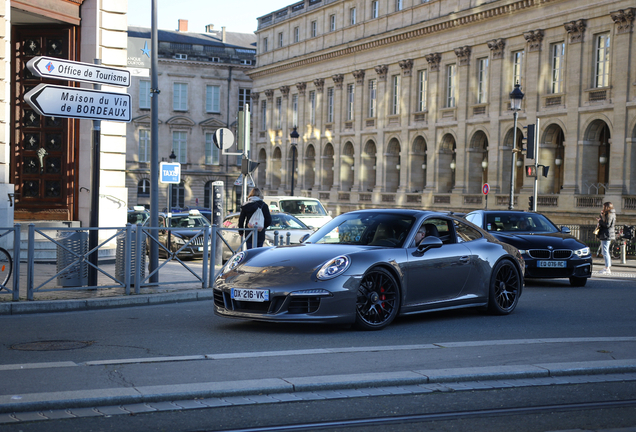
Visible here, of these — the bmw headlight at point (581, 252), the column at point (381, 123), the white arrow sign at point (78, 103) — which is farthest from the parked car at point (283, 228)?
the column at point (381, 123)

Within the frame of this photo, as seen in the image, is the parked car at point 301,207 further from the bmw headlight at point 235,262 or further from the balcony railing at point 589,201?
the bmw headlight at point 235,262

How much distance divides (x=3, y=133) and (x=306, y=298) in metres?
10.5

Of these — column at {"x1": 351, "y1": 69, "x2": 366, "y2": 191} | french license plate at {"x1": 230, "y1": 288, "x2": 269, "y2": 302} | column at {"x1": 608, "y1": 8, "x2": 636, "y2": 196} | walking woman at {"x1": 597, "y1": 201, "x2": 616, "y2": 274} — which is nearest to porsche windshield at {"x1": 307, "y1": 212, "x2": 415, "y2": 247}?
french license plate at {"x1": 230, "y1": 288, "x2": 269, "y2": 302}

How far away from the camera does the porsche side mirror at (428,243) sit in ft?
34.7

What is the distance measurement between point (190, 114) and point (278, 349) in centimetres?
7887

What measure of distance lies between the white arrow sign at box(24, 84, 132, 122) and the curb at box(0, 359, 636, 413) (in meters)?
6.79

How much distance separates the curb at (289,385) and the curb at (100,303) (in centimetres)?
578

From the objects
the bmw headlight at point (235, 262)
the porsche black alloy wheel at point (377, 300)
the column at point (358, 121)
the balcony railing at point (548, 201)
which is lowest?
the porsche black alloy wheel at point (377, 300)

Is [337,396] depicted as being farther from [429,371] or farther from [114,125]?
[114,125]

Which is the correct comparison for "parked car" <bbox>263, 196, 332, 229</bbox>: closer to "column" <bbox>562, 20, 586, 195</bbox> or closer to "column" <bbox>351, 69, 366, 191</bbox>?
"column" <bbox>562, 20, 586, 195</bbox>

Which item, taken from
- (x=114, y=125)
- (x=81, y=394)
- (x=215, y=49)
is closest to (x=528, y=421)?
(x=81, y=394)

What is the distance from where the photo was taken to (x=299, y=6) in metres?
75.6

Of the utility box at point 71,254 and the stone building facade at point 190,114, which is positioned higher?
the stone building facade at point 190,114

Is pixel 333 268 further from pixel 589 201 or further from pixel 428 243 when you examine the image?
pixel 589 201
